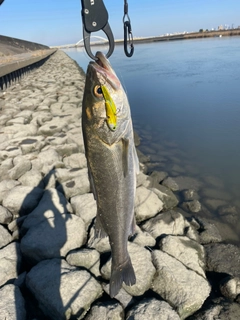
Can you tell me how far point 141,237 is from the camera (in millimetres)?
3992

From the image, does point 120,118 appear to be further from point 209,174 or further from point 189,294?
point 209,174

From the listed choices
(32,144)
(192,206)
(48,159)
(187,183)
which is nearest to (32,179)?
(48,159)

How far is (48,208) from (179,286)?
2.19 metres

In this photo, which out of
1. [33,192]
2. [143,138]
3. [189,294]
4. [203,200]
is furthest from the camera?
[143,138]

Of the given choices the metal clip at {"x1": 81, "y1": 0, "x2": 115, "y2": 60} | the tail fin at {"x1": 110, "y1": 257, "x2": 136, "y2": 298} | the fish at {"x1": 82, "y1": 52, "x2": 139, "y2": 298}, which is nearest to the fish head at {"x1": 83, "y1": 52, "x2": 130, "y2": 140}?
the fish at {"x1": 82, "y1": 52, "x2": 139, "y2": 298}

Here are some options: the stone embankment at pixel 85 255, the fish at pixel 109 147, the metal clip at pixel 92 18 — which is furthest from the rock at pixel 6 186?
the metal clip at pixel 92 18

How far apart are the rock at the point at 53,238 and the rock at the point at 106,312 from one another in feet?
3.10

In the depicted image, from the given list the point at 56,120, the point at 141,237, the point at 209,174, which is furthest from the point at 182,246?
the point at 56,120

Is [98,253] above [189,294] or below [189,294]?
above

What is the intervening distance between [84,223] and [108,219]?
1.91 meters

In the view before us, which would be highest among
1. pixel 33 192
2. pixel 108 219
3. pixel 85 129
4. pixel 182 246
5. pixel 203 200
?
pixel 85 129

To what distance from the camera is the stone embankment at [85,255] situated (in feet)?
9.93

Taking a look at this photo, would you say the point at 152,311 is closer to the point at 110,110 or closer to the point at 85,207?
the point at 85,207

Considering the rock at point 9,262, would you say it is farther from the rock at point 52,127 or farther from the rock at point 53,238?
the rock at point 52,127
